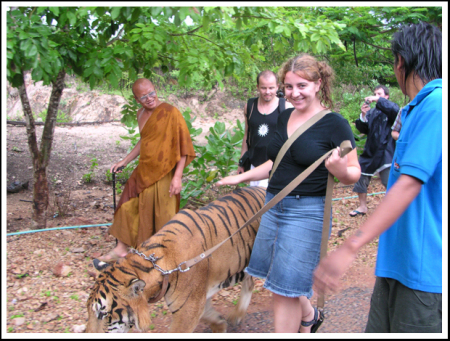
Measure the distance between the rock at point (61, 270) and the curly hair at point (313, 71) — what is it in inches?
116

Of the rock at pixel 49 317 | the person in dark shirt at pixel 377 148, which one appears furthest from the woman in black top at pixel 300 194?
the person in dark shirt at pixel 377 148

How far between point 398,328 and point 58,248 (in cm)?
382

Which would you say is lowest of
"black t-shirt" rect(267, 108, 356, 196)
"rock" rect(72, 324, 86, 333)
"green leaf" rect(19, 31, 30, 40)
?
"rock" rect(72, 324, 86, 333)

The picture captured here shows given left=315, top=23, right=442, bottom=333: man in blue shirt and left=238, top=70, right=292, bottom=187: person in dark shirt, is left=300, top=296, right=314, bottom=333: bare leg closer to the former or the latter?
left=315, top=23, right=442, bottom=333: man in blue shirt

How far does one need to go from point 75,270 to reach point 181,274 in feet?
6.61

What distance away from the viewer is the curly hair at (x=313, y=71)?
87.6 inches

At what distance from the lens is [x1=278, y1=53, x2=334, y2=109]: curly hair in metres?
2.22

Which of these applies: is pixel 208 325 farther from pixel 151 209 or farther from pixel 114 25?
pixel 114 25

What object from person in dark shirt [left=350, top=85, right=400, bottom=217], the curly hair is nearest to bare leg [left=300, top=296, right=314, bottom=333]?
the curly hair

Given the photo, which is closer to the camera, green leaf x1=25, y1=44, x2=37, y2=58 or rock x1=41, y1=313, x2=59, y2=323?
green leaf x1=25, y1=44, x2=37, y2=58

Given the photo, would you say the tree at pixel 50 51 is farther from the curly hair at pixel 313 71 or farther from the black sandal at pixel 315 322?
the black sandal at pixel 315 322

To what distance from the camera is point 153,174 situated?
4.11 meters

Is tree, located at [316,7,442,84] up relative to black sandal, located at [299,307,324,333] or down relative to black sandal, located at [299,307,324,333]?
up

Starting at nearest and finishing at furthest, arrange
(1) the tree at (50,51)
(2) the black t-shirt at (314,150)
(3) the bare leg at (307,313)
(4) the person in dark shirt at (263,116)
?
(2) the black t-shirt at (314,150)
(3) the bare leg at (307,313)
(1) the tree at (50,51)
(4) the person in dark shirt at (263,116)
